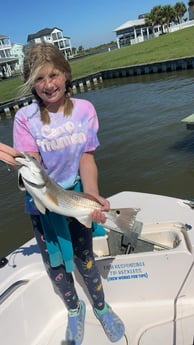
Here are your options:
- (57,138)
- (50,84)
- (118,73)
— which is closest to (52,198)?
(57,138)

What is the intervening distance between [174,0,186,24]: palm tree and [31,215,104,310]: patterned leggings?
93.0 metres

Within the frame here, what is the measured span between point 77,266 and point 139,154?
379 inches

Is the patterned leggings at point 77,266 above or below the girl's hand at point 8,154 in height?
below

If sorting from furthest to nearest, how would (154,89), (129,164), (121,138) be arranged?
1. (154,89)
2. (121,138)
3. (129,164)

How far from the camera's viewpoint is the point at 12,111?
28797mm

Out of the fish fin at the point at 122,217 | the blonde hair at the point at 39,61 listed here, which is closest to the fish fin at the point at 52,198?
the fish fin at the point at 122,217

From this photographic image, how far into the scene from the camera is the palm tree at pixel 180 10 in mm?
88062

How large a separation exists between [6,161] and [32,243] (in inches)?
71.4

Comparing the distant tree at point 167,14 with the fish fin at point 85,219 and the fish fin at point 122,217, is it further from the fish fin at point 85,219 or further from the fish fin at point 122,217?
the fish fin at point 85,219

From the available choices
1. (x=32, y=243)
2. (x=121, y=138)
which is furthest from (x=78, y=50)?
(x=32, y=243)

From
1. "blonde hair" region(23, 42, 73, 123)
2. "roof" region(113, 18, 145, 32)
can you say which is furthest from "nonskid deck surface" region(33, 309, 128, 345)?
"roof" region(113, 18, 145, 32)

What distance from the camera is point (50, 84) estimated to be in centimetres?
267

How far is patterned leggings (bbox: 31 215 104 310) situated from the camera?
299 centimetres

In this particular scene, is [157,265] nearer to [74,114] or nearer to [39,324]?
[39,324]
